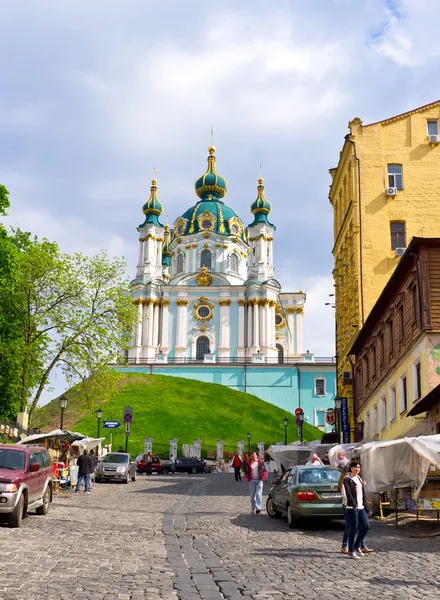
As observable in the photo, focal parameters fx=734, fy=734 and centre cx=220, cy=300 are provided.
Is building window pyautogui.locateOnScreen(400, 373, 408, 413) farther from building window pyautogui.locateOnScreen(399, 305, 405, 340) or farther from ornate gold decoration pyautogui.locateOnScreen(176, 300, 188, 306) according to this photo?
ornate gold decoration pyautogui.locateOnScreen(176, 300, 188, 306)

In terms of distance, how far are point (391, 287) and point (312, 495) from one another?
43.1 feet

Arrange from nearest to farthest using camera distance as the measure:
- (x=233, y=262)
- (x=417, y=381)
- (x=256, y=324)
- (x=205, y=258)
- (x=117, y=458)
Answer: (x=417, y=381) → (x=117, y=458) → (x=256, y=324) → (x=205, y=258) → (x=233, y=262)

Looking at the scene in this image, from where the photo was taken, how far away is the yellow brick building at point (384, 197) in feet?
117

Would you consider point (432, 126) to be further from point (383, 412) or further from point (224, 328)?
point (224, 328)

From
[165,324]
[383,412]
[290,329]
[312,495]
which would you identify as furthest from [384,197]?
[290,329]

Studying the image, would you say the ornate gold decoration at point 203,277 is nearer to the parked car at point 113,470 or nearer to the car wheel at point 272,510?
the parked car at point 113,470

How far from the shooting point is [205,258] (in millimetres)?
95062

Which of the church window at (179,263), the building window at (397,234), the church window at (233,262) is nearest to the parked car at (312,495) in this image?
the building window at (397,234)

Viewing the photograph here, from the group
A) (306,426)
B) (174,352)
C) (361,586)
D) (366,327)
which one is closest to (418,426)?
(366,327)

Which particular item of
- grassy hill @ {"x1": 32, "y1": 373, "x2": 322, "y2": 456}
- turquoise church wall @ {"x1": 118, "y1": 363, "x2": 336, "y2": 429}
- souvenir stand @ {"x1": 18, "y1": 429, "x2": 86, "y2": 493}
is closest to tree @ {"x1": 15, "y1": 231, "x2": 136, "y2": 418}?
souvenir stand @ {"x1": 18, "y1": 429, "x2": 86, "y2": 493}

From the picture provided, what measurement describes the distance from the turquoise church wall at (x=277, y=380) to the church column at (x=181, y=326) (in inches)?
192

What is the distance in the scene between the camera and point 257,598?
792 centimetres

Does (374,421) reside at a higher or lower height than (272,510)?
higher

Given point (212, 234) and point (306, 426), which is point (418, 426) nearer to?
point (306, 426)
